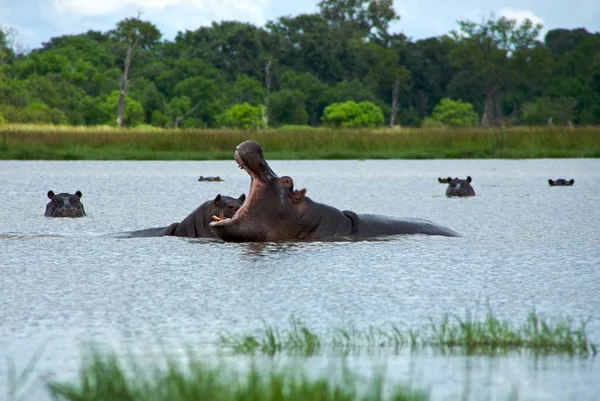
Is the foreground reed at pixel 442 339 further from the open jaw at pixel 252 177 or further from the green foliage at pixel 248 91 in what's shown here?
the green foliage at pixel 248 91

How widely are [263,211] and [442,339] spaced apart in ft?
9.49

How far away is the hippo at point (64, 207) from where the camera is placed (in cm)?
893

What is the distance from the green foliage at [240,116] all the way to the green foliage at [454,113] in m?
12.7

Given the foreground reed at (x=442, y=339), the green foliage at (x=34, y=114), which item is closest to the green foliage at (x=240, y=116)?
the green foliage at (x=34, y=114)

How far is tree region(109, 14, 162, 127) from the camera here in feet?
159

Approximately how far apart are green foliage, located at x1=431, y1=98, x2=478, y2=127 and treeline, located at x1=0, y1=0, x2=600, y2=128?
13 centimetres

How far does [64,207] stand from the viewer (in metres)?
8.92

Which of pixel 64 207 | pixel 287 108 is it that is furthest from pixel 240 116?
pixel 64 207

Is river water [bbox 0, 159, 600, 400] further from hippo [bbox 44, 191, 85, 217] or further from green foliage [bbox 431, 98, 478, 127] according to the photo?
green foliage [bbox 431, 98, 478, 127]

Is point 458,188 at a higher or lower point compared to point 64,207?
higher

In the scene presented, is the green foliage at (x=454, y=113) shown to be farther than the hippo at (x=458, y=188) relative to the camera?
Yes

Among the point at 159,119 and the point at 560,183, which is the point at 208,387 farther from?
the point at 159,119

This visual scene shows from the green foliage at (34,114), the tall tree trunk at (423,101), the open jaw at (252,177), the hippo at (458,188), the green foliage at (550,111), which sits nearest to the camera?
the open jaw at (252,177)

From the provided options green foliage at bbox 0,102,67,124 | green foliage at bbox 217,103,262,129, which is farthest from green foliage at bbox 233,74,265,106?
green foliage at bbox 0,102,67,124
